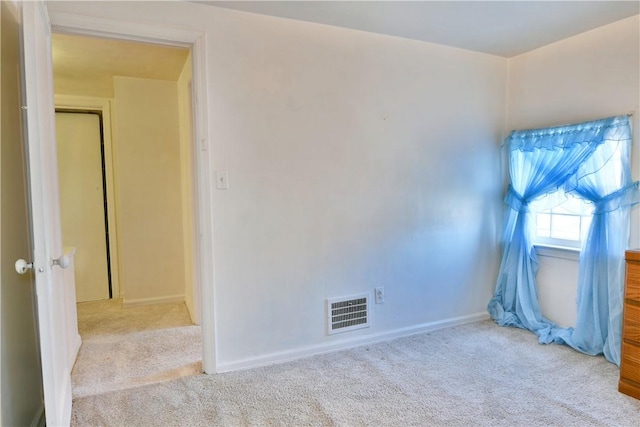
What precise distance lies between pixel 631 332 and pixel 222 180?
2.52m

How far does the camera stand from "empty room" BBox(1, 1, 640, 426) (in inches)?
84.8

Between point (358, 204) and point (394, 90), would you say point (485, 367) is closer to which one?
point (358, 204)

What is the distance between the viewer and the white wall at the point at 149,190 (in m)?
3.90

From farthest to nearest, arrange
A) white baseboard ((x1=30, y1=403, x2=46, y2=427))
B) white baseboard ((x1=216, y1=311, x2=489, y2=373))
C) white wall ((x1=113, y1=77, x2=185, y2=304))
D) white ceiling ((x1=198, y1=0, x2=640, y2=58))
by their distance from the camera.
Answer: white wall ((x1=113, y1=77, x2=185, y2=304)) < white baseboard ((x1=216, y1=311, x2=489, y2=373)) < white ceiling ((x1=198, y1=0, x2=640, y2=58)) < white baseboard ((x1=30, y1=403, x2=46, y2=427))

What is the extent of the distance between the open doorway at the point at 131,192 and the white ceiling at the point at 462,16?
3.99 feet

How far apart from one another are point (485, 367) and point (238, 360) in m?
1.60

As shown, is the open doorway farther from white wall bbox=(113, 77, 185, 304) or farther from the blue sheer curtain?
the blue sheer curtain

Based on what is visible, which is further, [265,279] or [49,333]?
[265,279]

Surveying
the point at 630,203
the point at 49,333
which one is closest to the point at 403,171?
the point at 630,203

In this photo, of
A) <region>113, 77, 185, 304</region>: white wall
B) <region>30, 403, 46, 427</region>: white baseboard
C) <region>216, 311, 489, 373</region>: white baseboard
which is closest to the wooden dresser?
<region>216, 311, 489, 373</region>: white baseboard

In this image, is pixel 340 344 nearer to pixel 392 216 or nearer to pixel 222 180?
pixel 392 216

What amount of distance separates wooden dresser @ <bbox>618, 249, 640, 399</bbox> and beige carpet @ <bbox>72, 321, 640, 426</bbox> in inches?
3.6

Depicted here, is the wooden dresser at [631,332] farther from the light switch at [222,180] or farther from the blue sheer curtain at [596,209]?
the light switch at [222,180]

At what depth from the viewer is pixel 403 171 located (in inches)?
118
